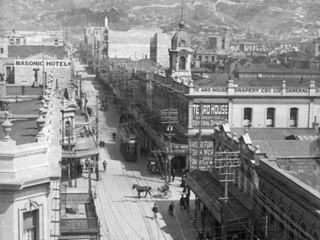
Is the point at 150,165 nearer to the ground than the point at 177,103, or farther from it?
nearer to the ground

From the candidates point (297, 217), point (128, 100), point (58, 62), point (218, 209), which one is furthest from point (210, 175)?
point (128, 100)

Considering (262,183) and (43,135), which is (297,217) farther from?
(43,135)

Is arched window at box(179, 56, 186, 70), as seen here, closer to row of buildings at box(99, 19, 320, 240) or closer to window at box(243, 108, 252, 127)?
row of buildings at box(99, 19, 320, 240)

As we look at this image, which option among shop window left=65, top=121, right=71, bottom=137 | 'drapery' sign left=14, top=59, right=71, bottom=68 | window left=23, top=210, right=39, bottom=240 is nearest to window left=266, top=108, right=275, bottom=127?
shop window left=65, top=121, right=71, bottom=137

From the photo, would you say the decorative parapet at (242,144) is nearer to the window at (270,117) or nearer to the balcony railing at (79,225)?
the balcony railing at (79,225)

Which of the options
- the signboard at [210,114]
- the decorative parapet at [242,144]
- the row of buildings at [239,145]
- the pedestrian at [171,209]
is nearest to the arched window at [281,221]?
the row of buildings at [239,145]

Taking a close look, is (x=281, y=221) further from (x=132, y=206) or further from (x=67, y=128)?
(x=67, y=128)
